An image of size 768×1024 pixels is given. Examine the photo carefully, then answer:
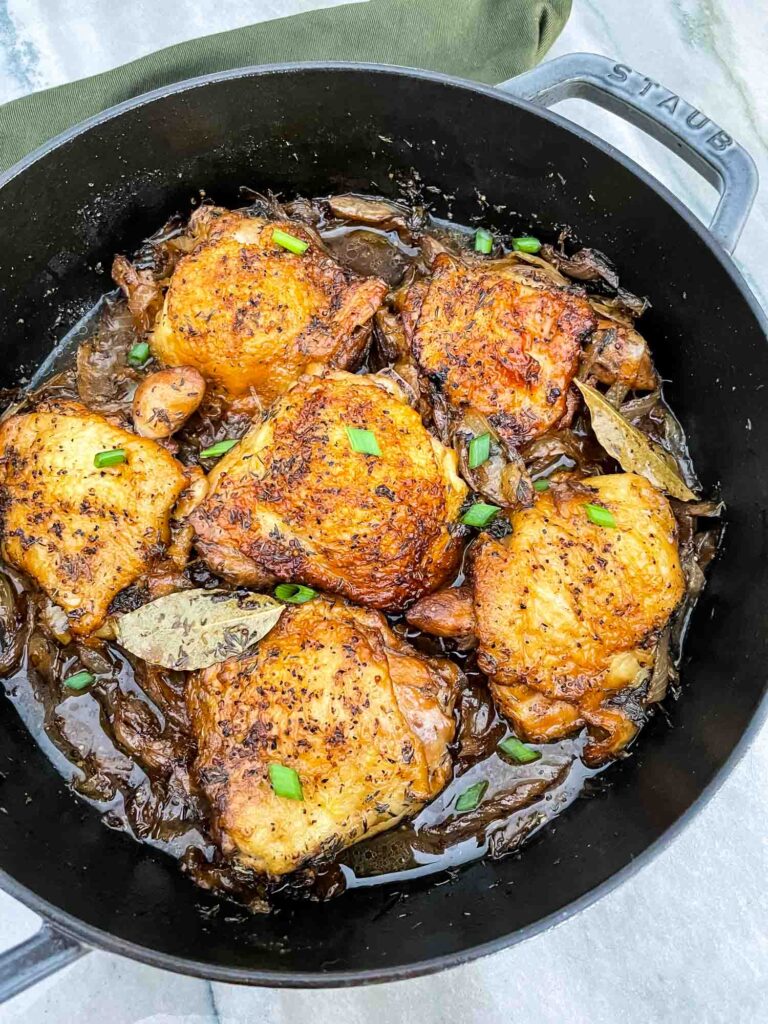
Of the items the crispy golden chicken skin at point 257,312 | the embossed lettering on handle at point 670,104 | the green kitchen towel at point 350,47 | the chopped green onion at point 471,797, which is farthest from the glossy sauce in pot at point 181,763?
the green kitchen towel at point 350,47

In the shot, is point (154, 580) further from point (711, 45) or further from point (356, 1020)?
point (711, 45)

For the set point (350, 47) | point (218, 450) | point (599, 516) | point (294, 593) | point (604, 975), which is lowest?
point (604, 975)

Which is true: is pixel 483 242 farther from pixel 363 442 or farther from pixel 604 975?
pixel 604 975

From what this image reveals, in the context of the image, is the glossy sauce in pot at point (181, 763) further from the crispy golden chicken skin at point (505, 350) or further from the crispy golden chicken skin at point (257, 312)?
the crispy golden chicken skin at point (257, 312)

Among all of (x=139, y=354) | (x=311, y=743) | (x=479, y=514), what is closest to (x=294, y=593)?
(x=311, y=743)

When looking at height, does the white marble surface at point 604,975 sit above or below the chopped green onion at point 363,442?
below

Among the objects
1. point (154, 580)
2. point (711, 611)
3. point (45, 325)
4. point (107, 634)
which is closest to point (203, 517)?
point (154, 580)
